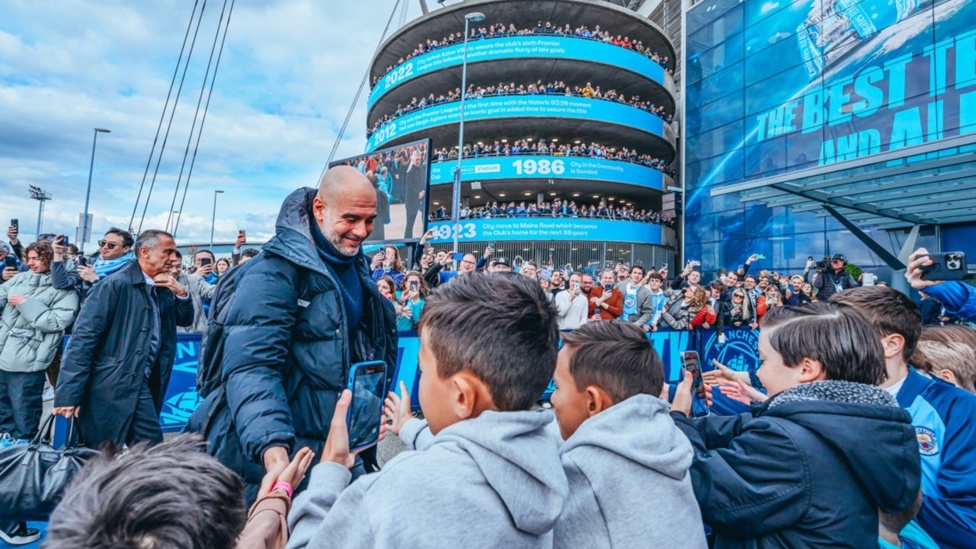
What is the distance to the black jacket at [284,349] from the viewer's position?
5.21 feet

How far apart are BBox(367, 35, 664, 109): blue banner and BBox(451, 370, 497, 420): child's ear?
96.0 feet

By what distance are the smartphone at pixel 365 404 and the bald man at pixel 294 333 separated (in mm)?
204

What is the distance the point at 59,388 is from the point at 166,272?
96 cm

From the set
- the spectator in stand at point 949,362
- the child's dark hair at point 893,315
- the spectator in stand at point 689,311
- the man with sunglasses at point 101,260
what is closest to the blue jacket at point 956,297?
the spectator in stand at point 949,362

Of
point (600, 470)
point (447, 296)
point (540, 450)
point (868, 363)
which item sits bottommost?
point (600, 470)

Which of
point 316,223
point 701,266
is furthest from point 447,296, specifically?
point 701,266

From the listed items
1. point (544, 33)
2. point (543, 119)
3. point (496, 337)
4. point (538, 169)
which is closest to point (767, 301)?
point (496, 337)

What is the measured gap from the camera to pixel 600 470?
1.28 meters

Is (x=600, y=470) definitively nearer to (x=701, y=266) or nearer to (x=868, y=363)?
(x=868, y=363)

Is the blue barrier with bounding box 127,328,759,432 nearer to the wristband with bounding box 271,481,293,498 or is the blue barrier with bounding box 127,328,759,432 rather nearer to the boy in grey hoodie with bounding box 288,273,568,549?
the wristband with bounding box 271,481,293,498

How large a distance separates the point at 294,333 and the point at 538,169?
26576 millimetres

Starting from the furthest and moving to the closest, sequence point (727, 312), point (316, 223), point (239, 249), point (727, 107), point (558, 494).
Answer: point (727, 107) < point (727, 312) < point (239, 249) < point (316, 223) < point (558, 494)

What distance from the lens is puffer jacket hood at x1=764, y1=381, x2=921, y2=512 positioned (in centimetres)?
Answer: 144

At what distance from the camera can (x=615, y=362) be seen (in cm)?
154
